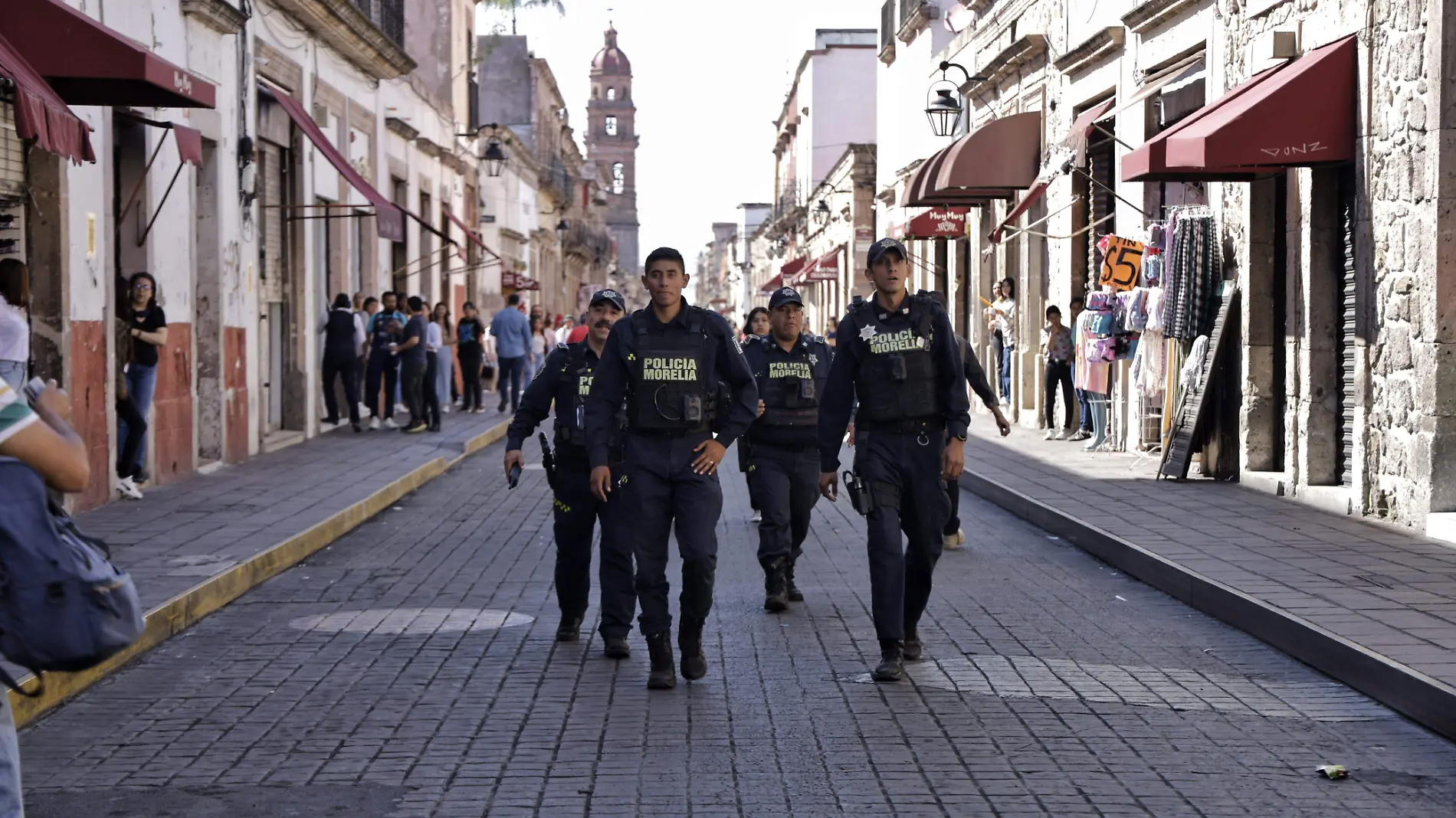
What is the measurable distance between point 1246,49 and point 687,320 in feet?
28.3

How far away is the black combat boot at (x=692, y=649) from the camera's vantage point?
24.0ft

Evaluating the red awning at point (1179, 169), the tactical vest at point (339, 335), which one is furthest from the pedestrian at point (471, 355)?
the red awning at point (1179, 169)

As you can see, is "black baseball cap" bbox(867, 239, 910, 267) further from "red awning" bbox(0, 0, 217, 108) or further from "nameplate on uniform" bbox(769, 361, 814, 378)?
"red awning" bbox(0, 0, 217, 108)

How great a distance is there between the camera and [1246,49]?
14523 mm

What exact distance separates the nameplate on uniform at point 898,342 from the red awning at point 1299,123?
215 inches

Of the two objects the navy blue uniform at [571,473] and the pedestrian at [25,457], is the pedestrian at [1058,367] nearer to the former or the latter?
the navy blue uniform at [571,473]

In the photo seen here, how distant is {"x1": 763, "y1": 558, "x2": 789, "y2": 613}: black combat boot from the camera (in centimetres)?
913

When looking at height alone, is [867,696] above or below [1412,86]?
below

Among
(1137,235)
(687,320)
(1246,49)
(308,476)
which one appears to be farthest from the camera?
(1137,235)

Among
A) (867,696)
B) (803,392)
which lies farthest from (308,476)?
(867,696)

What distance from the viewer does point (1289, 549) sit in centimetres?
1055

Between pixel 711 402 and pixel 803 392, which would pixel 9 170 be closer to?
pixel 803 392

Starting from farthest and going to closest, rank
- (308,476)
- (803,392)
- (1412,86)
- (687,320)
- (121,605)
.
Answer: (308,476) → (1412,86) → (803,392) → (687,320) → (121,605)

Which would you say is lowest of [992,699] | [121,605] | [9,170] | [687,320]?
[992,699]
